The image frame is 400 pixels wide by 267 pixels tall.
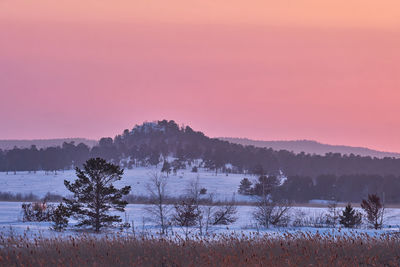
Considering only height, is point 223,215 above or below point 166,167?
below

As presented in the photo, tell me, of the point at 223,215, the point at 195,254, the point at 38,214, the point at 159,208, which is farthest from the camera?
the point at 38,214

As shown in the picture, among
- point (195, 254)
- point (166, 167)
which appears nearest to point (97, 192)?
point (195, 254)

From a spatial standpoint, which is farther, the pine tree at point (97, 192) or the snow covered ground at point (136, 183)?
the snow covered ground at point (136, 183)

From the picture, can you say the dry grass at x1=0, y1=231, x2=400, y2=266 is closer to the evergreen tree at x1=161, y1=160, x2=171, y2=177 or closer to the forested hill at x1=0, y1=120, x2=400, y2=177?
the evergreen tree at x1=161, y1=160, x2=171, y2=177

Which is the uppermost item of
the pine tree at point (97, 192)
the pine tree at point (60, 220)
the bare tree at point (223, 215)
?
the pine tree at point (97, 192)

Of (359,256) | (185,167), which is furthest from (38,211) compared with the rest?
(185,167)

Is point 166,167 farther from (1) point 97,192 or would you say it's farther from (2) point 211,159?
(1) point 97,192

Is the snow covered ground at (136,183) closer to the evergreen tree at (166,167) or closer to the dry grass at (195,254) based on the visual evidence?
the evergreen tree at (166,167)

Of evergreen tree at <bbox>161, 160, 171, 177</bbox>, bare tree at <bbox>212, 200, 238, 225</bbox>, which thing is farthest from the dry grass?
evergreen tree at <bbox>161, 160, 171, 177</bbox>

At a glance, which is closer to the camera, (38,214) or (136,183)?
(38,214)

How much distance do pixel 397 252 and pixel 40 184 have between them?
386 ft

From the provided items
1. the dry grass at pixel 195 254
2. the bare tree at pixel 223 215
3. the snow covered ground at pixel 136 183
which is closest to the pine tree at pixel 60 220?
the dry grass at pixel 195 254

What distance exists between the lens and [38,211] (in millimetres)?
41500

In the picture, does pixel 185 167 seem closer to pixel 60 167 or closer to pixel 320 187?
pixel 60 167
